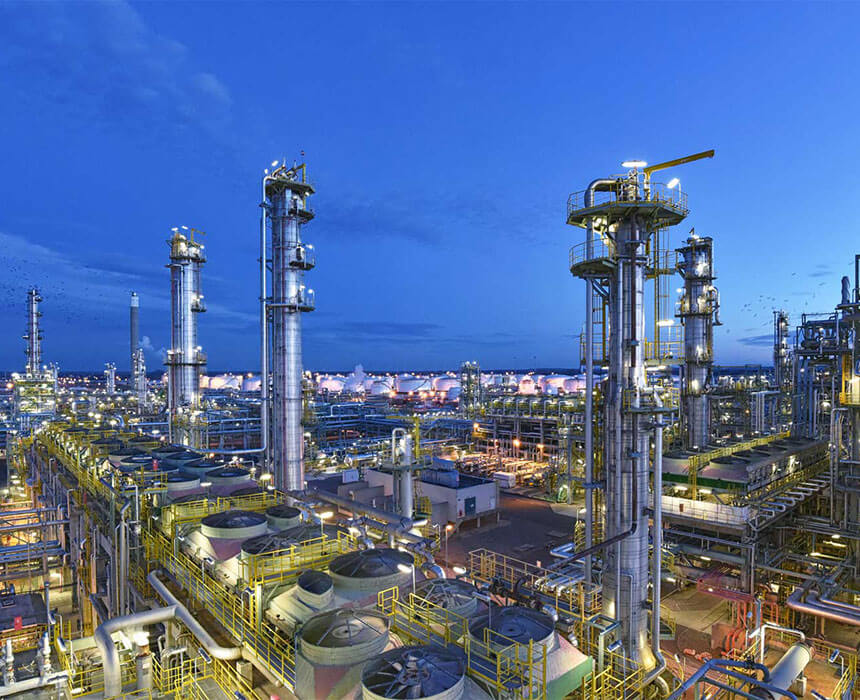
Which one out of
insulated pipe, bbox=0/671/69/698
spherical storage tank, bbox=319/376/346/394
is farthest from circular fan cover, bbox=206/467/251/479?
spherical storage tank, bbox=319/376/346/394

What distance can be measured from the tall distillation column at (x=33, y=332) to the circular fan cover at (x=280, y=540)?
47716 mm

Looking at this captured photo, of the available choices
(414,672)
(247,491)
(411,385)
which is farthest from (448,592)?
(411,385)

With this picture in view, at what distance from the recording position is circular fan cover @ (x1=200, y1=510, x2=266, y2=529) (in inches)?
551

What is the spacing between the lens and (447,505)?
28812 millimetres

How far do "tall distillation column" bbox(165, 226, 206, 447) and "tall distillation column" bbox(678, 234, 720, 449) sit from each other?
31786mm

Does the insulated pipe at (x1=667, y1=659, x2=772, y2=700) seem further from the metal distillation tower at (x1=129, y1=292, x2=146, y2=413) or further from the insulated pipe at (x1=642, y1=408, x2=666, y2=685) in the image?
the metal distillation tower at (x1=129, y1=292, x2=146, y2=413)

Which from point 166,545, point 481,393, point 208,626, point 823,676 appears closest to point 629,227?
point 823,676

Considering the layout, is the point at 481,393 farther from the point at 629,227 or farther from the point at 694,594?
the point at 629,227

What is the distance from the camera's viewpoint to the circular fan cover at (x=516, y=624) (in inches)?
341

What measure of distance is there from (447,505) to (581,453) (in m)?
9.06

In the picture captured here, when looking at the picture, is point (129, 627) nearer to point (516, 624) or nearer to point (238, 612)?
point (238, 612)

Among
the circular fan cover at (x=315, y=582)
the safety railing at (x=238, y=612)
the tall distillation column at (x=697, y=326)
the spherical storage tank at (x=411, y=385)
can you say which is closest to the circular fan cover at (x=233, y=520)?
the safety railing at (x=238, y=612)

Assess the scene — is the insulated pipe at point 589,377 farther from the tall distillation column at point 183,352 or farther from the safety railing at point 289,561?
the tall distillation column at point 183,352

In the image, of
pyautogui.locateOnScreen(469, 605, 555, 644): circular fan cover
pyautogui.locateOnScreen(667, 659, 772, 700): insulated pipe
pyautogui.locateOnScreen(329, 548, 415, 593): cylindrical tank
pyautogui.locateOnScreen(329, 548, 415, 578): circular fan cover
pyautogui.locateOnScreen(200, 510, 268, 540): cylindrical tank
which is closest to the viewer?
pyautogui.locateOnScreen(667, 659, 772, 700): insulated pipe
